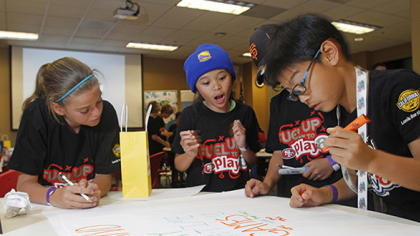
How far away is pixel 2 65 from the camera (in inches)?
285

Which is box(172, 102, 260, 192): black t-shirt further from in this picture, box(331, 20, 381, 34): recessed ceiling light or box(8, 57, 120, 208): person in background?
box(331, 20, 381, 34): recessed ceiling light

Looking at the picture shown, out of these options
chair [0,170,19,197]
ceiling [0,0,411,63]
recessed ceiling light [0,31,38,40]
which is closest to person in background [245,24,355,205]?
chair [0,170,19,197]

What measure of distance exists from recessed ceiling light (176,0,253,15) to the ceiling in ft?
0.51

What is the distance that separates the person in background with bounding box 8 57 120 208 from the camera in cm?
123

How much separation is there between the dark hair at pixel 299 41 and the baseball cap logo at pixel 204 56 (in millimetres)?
530

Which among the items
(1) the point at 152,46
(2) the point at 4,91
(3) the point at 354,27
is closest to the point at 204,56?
(3) the point at 354,27

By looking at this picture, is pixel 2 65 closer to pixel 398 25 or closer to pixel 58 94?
pixel 58 94

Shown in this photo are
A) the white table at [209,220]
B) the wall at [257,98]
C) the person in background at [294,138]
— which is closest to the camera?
the white table at [209,220]

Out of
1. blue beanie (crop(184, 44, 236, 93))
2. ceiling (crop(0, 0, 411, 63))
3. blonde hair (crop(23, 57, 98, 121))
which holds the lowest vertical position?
blonde hair (crop(23, 57, 98, 121))

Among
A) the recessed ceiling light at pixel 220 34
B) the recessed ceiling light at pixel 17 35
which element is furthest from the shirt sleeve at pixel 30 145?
the recessed ceiling light at pixel 17 35

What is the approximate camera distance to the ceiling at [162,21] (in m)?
5.02

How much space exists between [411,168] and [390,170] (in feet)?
0.20

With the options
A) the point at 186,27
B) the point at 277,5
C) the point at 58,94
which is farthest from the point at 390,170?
the point at 186,27

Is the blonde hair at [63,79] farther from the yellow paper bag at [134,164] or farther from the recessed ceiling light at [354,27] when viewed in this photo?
the recessed ceiling light at [354,27]
